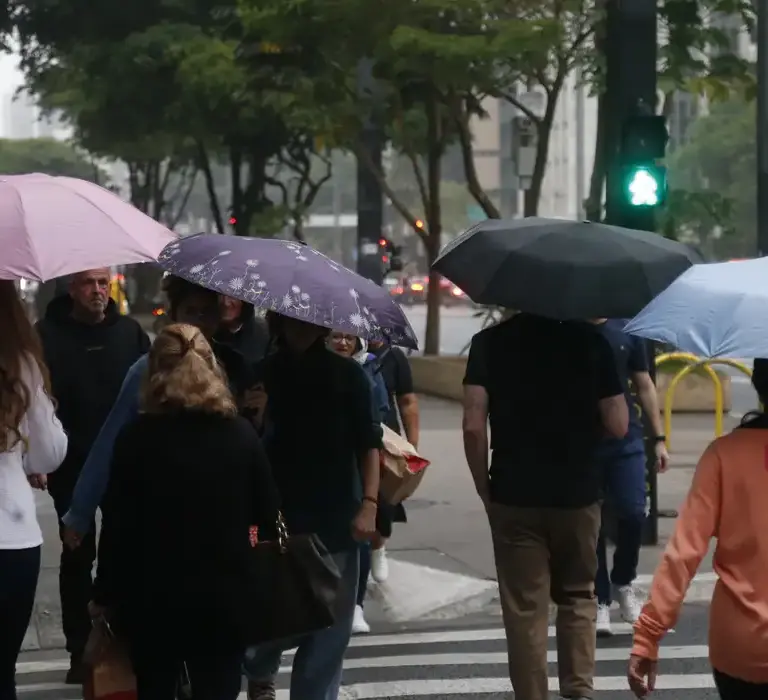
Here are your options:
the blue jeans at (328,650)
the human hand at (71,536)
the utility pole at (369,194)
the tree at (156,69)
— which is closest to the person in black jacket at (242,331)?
the blue jeans at (328,650)

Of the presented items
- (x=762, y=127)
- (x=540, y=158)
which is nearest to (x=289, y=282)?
Result: (x=762, y=127)

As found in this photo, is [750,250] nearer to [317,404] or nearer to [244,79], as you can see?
[244,79]

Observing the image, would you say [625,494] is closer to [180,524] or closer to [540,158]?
[180,524]

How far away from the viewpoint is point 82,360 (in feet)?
21.8

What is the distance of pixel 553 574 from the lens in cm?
579

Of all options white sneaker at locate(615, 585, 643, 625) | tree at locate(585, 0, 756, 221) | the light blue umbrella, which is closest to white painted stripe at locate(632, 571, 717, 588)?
white sneaker at locate(615, 585, 643, 625)

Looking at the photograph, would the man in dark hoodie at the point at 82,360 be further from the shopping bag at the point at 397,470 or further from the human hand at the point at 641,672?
the human hand at the point at 641,672

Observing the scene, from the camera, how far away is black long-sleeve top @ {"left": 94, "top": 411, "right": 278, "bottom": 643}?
423 centimetres

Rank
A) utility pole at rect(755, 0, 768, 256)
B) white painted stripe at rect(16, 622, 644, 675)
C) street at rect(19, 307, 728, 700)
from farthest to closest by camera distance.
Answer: utility pole at rect(755, 0, 768, 256) → white painted stripe at rect(16, 622, 644, 675) → street at rect(19, 307, 728, 700)

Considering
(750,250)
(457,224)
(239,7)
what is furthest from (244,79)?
(457,224)

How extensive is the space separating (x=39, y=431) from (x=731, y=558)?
2.05 metres

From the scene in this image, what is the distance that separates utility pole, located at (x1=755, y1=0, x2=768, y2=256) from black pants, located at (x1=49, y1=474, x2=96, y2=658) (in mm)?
8523

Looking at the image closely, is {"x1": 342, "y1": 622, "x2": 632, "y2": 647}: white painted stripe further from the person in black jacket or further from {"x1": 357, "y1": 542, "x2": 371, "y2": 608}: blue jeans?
the person in black jacket

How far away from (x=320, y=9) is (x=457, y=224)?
8359 cm
